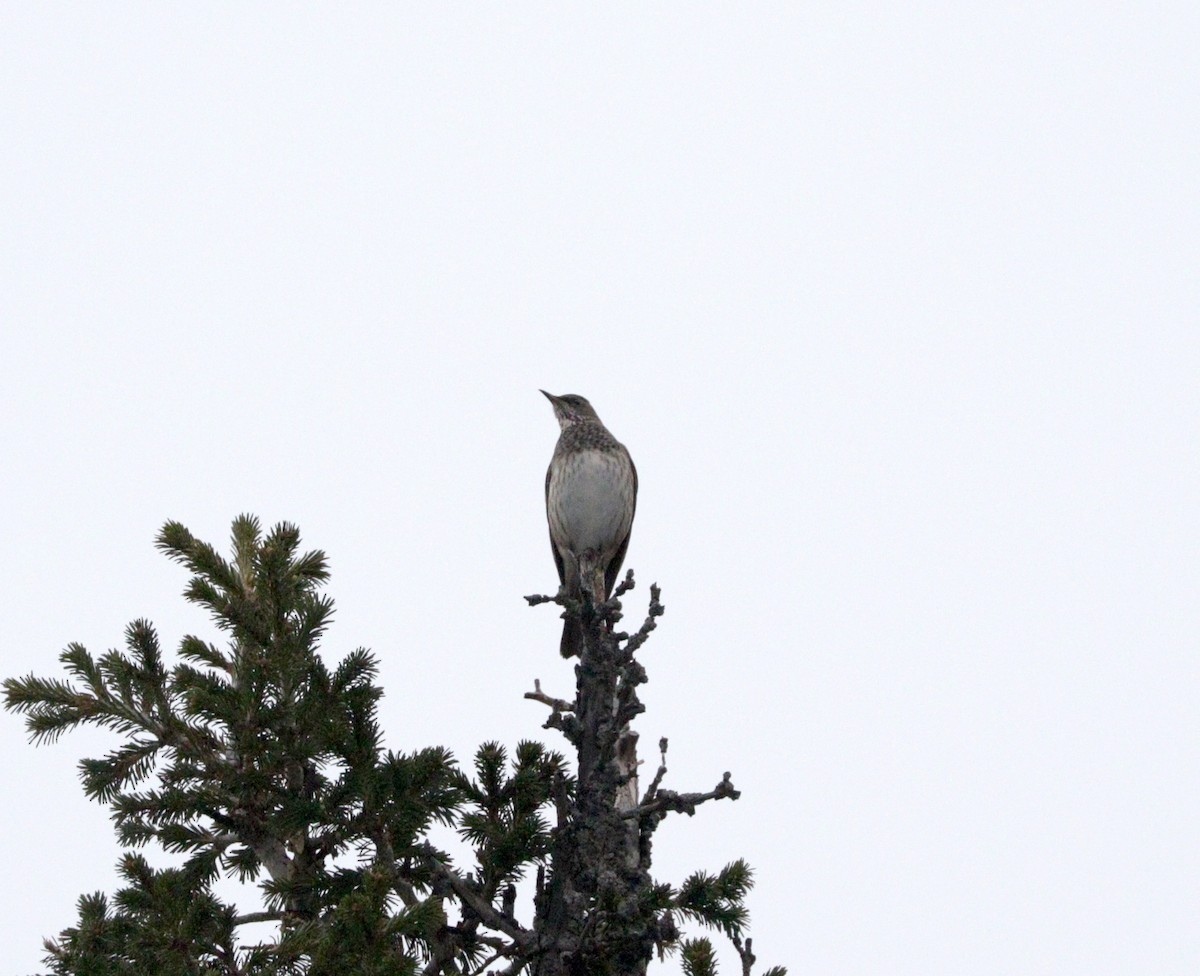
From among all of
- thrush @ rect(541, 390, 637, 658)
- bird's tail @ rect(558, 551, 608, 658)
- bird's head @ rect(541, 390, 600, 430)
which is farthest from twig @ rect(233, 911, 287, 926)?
bird's head @ rect(541, 390, 600, 430)

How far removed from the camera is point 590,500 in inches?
376

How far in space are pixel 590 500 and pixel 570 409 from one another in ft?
5.38

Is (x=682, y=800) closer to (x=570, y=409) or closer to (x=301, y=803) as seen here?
(x=301, y=803)

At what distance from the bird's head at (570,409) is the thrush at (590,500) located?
2.05 feet

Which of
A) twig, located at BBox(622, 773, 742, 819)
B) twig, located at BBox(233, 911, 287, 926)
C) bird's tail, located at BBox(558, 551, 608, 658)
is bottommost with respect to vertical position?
twig, located at BBox(233, 911, 287, 926)

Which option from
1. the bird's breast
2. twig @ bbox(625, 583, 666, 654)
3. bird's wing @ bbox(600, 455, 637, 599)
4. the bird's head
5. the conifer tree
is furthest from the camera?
the bird's head

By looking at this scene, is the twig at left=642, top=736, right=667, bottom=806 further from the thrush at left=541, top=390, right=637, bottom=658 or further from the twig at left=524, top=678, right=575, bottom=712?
Result: the thrush at left=541, top=390, right=637, bottom=658

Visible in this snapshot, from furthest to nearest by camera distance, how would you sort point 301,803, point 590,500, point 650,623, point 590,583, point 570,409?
point 570,409 < point 590,500 < point 590,583 < point 650,623 < point 301,803

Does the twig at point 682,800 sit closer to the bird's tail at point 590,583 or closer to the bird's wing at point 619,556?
the bird's tail at point 590,583

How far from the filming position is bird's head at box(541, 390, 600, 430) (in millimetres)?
10891

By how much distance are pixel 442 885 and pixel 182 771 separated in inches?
41.1

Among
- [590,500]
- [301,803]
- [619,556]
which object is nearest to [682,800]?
[301,803]

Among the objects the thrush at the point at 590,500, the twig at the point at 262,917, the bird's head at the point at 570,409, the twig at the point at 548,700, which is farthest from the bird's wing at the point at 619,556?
the twig at the point at 262,917

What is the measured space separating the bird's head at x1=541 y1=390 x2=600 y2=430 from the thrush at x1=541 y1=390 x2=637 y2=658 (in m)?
0.62
